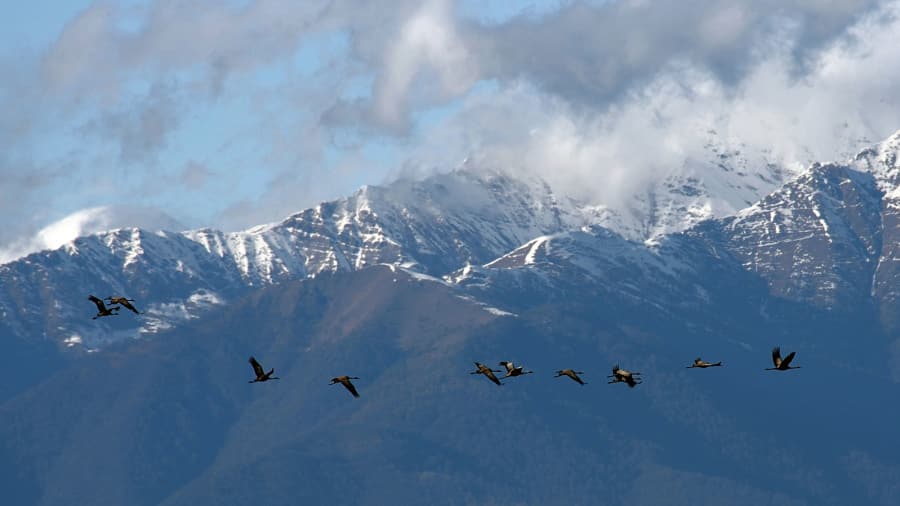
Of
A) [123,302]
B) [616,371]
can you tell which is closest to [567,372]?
[616,371]

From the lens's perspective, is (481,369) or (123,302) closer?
(123,302)

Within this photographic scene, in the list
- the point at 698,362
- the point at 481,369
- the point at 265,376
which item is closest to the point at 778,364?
the point at 698,362

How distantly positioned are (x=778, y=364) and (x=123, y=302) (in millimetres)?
43181

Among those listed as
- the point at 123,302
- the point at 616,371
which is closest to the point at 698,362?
the point at 616,371

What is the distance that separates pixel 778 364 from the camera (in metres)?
162

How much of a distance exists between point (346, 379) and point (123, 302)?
15396 mm

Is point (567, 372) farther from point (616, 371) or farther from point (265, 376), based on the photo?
point (265, 376)

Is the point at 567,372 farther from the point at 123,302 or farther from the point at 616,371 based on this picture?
the point at 123,302

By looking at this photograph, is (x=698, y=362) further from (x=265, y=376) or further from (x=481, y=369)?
(x=265, y=376)

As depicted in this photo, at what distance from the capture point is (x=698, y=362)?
168 m

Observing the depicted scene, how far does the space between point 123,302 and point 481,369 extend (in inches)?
1033

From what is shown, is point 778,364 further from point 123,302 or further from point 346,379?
point 123,302

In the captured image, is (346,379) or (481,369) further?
(481,369)

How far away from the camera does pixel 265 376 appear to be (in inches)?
6457
